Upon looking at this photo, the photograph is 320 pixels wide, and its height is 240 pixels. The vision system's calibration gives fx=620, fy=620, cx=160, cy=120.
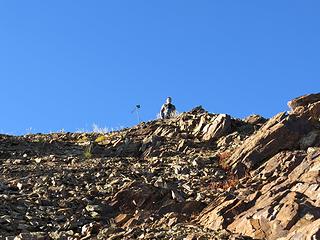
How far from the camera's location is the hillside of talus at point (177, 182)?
1569 centimetres

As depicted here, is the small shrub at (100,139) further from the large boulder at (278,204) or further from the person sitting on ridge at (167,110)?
the large boulder at (278,204)

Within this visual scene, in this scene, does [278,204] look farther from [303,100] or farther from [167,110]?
[167,110]

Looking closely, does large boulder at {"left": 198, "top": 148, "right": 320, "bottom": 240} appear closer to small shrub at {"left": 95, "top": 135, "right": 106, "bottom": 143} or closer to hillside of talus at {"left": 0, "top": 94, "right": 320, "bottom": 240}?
hillside of talus at {"left": 0, "top": 94, "right": 320, "bottom": 240}

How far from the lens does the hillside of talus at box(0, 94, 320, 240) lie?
1569 centimetres

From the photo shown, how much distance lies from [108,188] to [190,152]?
5.06m

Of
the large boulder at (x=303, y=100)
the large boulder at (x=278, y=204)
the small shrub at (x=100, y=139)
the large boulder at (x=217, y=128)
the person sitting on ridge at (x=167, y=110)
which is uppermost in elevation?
the person sitting on ridge at (x=167, y=110)

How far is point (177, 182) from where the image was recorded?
65.1ft

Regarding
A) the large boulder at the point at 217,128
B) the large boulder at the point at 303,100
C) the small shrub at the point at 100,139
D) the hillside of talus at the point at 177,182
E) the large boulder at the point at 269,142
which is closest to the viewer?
the hillside of talus at the point at 177,182

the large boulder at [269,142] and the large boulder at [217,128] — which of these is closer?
the large boulder at [269,142]

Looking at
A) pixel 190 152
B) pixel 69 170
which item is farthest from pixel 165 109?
pixel 69 170

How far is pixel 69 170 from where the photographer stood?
2188 centimetres

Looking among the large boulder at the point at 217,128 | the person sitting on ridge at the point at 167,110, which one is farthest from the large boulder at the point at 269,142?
the person sitting on ridge at the point at 167,110

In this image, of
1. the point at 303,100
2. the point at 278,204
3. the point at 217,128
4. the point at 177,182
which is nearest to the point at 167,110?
the point at 217,128

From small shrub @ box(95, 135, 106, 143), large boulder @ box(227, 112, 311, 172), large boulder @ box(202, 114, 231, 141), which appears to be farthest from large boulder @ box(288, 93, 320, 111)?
small shrub @ box(95, 135, 106, 143)
